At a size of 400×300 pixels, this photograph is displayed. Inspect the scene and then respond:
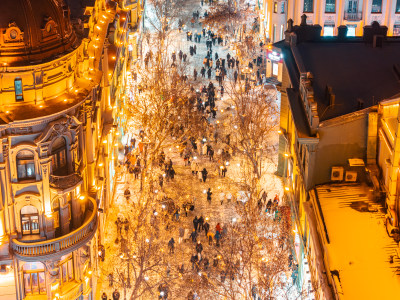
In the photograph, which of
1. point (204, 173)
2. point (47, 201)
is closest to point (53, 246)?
point (47, 201)

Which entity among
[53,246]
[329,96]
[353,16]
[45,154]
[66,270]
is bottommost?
[66,270]

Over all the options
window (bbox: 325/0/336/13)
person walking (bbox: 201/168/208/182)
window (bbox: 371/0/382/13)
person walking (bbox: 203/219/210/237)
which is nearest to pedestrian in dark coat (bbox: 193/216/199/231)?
person walking (bbox: 203/219/210/237)

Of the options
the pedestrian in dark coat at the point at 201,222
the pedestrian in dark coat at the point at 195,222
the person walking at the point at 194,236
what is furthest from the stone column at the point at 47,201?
the pedestrian in dark coat at the point at 201,222

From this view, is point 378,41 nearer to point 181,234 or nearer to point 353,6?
point 181,234

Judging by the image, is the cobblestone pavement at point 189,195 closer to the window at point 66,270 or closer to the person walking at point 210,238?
the person walking at point 210,238

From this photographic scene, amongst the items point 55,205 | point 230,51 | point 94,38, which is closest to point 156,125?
point 94,38
